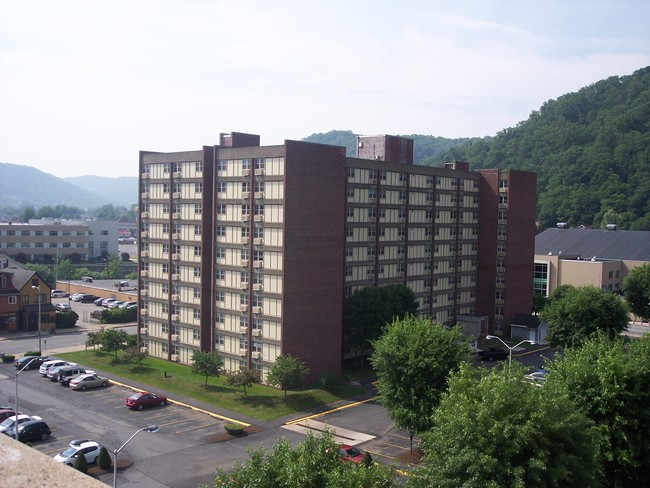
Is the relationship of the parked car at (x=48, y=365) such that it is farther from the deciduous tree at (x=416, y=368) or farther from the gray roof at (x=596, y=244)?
the gray roof at (x=596, y=244)

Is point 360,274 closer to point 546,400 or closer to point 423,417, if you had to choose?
point 423,417

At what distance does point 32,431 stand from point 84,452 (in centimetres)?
610

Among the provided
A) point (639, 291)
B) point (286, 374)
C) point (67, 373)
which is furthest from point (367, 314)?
point (639, 291)

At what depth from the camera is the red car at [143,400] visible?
5234cm

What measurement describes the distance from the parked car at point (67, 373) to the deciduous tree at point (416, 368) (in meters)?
31.3

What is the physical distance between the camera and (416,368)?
1644 inches

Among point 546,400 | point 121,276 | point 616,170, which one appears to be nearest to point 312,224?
point 546,400

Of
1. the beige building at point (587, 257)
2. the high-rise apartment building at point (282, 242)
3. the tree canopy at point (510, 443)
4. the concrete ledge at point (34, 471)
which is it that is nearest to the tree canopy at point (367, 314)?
the high-rise apartment building at point (282, 242)

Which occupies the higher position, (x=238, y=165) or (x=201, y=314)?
(x=238, y=165)

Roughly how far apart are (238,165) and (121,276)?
84286 millimetres

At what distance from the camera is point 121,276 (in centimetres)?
13750

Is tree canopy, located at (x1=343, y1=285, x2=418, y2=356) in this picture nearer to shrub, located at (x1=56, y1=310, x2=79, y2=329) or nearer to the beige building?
shrub, located at (x1=56, y1=310, x2=79, y2=329)

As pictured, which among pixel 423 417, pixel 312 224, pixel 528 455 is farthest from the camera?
A: pixel 312 224

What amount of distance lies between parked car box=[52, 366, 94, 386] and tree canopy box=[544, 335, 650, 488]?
145 ft
